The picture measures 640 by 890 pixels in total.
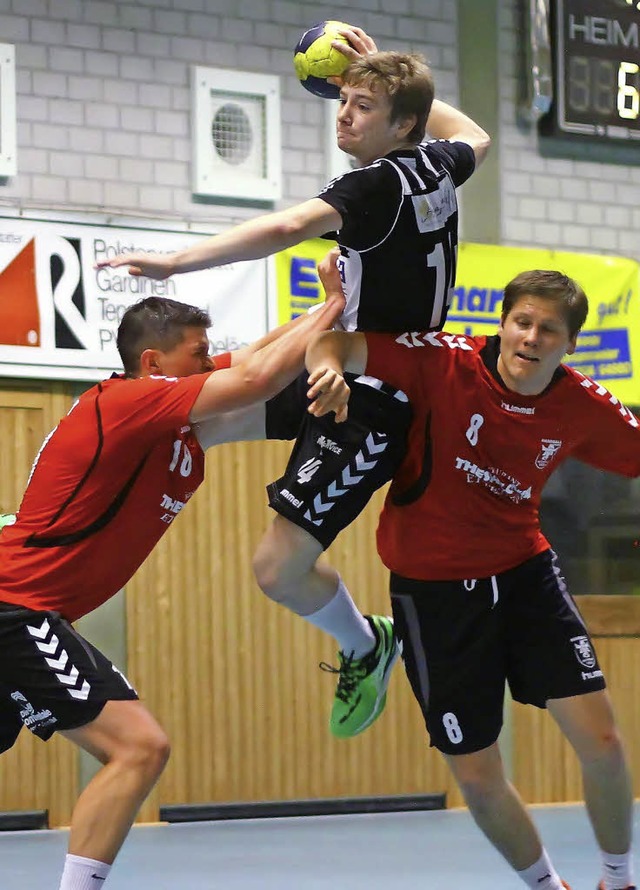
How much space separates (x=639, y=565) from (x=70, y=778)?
3.92m

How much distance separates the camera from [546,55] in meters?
9.17

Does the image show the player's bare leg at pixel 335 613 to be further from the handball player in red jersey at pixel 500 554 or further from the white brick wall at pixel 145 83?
the white brick wall at pixel 145 83

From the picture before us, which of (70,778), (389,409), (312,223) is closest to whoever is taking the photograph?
(312,223)

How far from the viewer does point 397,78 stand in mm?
4051

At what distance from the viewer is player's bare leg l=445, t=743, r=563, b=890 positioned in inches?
171

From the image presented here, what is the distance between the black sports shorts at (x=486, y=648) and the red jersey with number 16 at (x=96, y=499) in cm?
84

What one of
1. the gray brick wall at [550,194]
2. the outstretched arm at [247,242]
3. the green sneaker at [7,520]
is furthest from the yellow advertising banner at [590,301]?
the outstretched arm at [247,242]

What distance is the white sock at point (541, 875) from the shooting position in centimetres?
440

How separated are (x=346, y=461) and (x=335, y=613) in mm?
637

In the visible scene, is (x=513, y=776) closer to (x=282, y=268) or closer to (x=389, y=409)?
(x=282, y=268)

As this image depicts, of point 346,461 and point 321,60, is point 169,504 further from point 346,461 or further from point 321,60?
point 321,60

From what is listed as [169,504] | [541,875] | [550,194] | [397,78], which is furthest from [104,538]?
[550,194]

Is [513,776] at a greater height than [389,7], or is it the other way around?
[389,7]

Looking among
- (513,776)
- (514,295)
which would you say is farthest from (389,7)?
(514,295)
